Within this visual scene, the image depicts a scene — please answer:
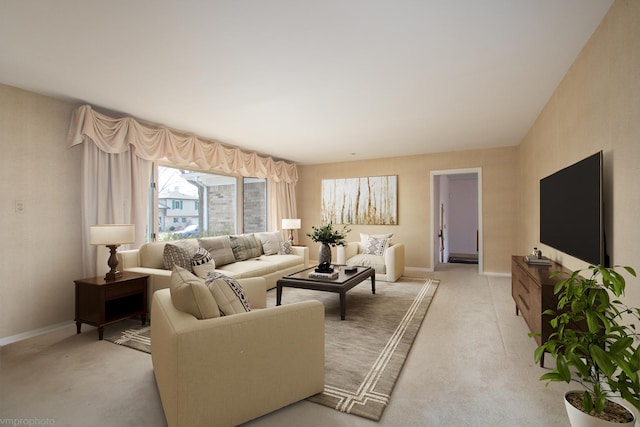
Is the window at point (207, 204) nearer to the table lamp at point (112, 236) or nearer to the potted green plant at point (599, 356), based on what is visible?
the table lamp at point (112, 236)

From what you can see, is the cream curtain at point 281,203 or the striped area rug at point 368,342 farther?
the cream curtain at point 281,203

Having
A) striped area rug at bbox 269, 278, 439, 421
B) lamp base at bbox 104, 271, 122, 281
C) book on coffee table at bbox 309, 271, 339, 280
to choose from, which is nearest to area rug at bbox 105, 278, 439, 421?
striped area rug at bbox 269, 278, 439, 421

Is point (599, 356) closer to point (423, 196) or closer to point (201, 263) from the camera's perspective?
point (201, 263)

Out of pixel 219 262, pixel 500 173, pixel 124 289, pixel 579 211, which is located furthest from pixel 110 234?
pixel 500 173

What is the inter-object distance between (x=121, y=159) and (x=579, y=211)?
192 inches

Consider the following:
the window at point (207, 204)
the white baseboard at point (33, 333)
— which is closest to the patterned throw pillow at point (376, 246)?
the window at point (207, 204)

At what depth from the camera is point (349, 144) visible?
5699 mm

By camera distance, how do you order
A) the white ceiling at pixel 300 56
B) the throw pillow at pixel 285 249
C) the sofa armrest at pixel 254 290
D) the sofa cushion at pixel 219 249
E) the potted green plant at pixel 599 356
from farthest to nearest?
the throw pillow at pixel 285 249, the sofa cushion at pixel 219 249, the sofa armrest at pixel 254 290, the white ceiling at pixel 300 56, the potted green plant at pixel 599 356

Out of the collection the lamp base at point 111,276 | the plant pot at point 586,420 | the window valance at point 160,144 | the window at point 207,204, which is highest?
the window valance at point 160,144

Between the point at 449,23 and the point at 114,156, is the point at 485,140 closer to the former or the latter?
the point at 449,23

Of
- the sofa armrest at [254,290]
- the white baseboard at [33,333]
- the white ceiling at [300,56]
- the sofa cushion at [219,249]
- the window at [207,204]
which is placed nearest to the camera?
the white ceiling at [300,56]

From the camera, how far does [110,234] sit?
128 inches

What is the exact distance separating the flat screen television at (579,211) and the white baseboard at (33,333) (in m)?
5.02

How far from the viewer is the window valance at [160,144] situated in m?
3.52
